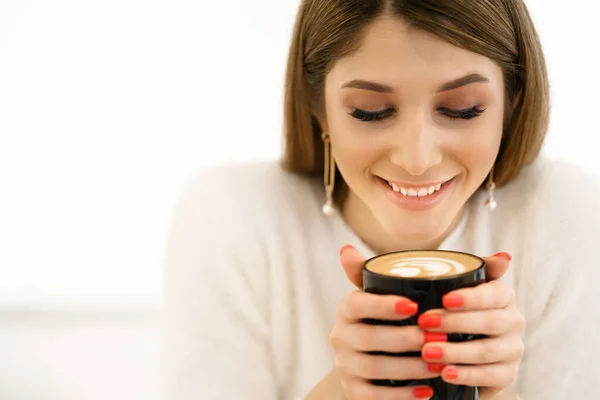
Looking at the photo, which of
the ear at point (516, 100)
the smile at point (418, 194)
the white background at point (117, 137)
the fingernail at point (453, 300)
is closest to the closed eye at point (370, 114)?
the smile at point (418, 194)

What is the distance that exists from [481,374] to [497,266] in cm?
12

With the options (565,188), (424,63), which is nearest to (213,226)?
(424,63)

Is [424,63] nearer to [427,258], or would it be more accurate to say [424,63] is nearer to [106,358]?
[427,258]

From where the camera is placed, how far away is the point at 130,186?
164 cm

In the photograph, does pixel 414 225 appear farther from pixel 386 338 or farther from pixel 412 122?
pixel 386 338

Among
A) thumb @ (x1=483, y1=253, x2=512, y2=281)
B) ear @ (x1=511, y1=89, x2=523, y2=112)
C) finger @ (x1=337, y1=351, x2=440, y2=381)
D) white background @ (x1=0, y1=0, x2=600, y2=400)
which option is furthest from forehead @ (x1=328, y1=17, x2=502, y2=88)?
white background @ (x1=0, y1=0, x2=600, y2=400)

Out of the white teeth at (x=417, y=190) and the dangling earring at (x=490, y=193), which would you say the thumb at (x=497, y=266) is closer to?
the white teeth at (x=417, y=190)

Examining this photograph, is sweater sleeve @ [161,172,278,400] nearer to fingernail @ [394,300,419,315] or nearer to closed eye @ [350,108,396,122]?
closed eye @ [350,108,396,122]

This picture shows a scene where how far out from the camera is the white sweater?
1010 mm

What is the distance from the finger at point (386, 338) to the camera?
60cm

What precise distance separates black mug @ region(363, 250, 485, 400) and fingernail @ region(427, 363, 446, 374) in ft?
0.04

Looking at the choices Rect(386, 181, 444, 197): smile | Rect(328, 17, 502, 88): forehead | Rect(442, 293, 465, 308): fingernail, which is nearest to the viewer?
Rect(442, 293, 465, 308): fingernail

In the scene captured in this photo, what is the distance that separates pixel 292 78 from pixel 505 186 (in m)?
0.43

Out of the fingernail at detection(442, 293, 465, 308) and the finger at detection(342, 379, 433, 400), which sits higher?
the fingernail at detection(442, 293, 465, 308)
